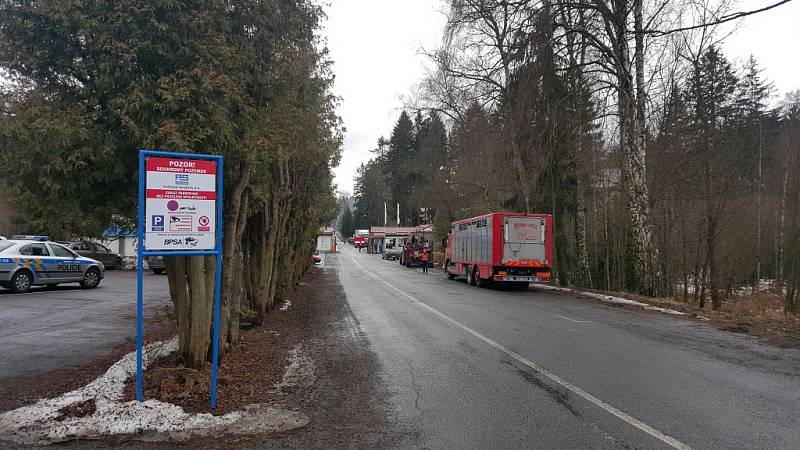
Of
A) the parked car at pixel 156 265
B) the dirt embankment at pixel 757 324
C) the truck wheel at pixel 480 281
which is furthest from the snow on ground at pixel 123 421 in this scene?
the parked car at pixel 156 265

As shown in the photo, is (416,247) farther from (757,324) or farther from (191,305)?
(191,305)

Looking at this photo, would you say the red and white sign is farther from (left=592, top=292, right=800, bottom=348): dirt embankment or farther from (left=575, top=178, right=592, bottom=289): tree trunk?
(left=575, top=178, right=592, bottom=289): tree trunk

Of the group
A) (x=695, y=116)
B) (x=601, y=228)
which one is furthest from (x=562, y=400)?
(x=601, y=228)

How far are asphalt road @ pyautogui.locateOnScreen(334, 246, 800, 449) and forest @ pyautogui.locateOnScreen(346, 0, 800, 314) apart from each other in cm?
755

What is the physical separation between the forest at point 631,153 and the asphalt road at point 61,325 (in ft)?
43.9

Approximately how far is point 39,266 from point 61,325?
794 cm

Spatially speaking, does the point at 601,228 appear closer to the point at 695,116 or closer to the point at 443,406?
the point at 695,116

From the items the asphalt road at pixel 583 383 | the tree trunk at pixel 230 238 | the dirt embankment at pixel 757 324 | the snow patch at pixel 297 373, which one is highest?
the tree trunk at pixel 230 238

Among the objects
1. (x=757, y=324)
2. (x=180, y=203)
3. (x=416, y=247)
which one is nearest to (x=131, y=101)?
(x=180, y=203)

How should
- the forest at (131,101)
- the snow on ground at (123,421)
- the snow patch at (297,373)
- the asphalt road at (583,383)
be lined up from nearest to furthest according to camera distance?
1. the snow on ground at (123,421)
2. the asphalt road at (583,383)
3. the forest at (131,101)
4. the snow patch at (297,373)

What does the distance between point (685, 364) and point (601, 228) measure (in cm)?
2077

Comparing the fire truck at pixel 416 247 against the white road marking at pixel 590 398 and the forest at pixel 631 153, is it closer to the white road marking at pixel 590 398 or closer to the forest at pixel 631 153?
the forest at pixel 631 153

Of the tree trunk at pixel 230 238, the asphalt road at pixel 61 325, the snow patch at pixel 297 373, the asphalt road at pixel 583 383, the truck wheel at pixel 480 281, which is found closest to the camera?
the asphalt road at pixel 583 383

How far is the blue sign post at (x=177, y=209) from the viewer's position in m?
5.50
